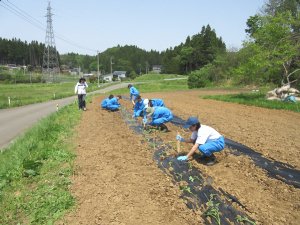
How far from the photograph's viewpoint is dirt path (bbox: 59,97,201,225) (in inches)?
186

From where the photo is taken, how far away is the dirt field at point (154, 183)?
15.6ft

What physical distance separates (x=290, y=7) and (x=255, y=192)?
45.8 m

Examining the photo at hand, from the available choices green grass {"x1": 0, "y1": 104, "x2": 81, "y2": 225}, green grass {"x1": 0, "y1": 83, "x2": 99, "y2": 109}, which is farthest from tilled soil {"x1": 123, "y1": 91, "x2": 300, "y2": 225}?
green grass {"x1": 0, "y1": 83, "x2": 99, "y2": 109}

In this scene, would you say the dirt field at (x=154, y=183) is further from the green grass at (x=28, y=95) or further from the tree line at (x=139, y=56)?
the tree line at (x=139, y=56)

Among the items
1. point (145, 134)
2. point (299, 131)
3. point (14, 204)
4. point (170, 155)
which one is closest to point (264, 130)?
point (299, 131)

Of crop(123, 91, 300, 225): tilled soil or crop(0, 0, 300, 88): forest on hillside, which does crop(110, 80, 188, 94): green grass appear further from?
crop(123, 91, 300, 225): tilled soil

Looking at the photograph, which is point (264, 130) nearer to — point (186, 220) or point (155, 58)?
point (186, 220)

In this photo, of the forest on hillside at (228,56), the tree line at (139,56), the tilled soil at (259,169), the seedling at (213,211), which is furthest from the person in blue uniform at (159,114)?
the tree line at (139,56)

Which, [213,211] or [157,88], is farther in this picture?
[157,88]

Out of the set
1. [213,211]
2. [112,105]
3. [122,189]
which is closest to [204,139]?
[122,189]

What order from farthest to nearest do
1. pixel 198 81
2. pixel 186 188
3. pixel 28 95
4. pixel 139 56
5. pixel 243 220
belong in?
pixel 139 56 → pixel 198 81 → pixel 28 95 → pixel 186 188 → pixel 243 220

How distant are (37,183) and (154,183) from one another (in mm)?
2289

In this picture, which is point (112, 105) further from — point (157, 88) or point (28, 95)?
point (157, 88)

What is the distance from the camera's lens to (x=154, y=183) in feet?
19.4
